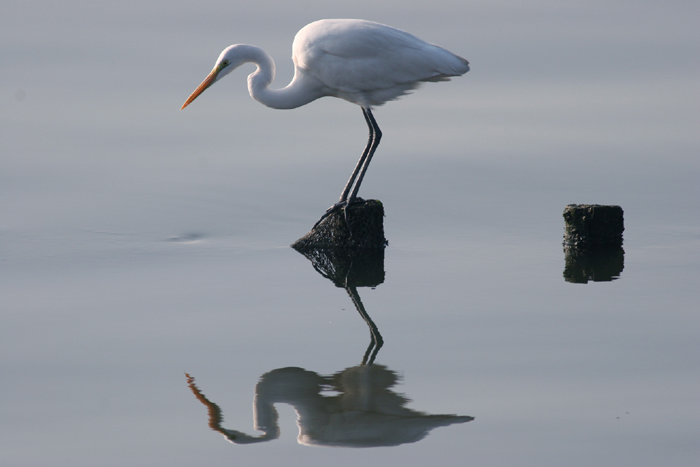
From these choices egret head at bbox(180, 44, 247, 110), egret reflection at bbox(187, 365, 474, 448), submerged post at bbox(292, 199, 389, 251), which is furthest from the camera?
egret head at bbox(180, 44, 247, 110)

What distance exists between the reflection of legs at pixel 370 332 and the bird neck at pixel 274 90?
6.84 ft

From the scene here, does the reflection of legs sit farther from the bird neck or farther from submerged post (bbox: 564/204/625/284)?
the bird neck

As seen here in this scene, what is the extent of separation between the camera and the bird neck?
340 inches

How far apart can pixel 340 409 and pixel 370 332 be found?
4.33ft

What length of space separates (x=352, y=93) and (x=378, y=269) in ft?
5.36

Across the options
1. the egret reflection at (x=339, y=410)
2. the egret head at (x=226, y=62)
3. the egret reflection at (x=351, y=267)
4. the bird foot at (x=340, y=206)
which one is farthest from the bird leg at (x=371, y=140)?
the egret reflection at (x=339, y=410)

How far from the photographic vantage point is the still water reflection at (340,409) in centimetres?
486

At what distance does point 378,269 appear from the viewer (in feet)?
26.1

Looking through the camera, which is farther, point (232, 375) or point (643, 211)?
point (643, 211)

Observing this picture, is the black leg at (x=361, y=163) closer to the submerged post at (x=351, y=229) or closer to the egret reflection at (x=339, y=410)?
the submerged post at (x=351, y=229)

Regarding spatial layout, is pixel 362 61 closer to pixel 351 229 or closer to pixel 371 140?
pixel 371 140

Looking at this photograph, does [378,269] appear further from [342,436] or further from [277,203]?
[342,436]

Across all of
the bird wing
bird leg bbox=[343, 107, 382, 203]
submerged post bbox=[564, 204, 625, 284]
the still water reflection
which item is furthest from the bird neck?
the still water reflection

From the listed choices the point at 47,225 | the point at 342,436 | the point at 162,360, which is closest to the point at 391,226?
the point at 47,225
